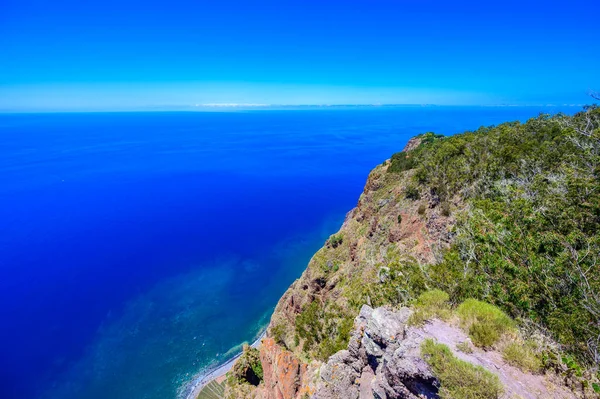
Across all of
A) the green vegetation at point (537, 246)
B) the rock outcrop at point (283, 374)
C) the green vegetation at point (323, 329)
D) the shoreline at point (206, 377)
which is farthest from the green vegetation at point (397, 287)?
the shoreline at point (206, 377)

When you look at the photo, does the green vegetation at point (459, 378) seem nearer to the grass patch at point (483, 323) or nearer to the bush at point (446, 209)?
the grass patch at point (483, 323)

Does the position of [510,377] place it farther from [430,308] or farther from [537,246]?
[537,246]

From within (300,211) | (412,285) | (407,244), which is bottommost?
(300,211)

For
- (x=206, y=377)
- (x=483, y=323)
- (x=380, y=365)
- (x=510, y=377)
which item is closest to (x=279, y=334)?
(x=206, y=377)

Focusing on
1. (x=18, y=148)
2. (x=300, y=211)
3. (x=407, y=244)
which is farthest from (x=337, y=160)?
(x=18, y=148)

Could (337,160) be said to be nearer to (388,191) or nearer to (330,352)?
(388,191)

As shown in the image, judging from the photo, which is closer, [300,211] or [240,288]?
[240,288]
